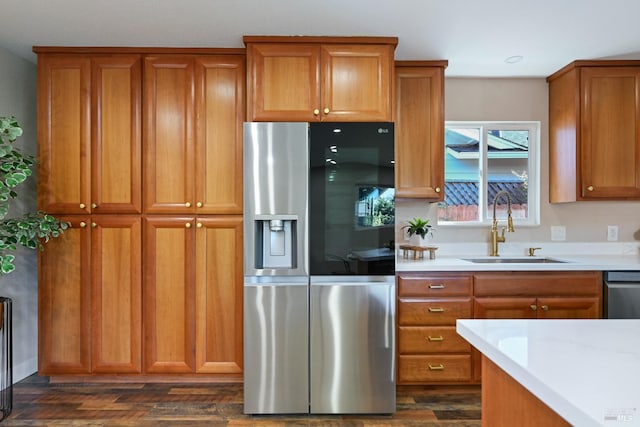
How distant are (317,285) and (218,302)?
0.76 meters

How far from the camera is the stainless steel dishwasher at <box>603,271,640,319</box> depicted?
253 centimetres

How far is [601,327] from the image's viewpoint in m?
1.10

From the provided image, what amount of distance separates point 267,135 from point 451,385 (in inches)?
79.4

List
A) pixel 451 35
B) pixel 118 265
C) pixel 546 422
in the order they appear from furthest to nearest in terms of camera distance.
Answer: pixel 118 265, pixel 451 35, pixel 546 422

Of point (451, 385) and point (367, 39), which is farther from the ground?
point (367, 39)

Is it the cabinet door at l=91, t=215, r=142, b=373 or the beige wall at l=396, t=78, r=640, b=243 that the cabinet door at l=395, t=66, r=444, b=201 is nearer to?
the beige wall at l=396, t=78, r=640, b=243

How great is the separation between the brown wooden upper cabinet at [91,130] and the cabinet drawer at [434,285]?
1817 millimetres

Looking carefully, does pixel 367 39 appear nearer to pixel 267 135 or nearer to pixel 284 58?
pixel 284 58

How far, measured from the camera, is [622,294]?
2.54 meters

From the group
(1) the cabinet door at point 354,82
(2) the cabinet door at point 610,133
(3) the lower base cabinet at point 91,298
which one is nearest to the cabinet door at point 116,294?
(3) the lower base cabinet at point 91,298

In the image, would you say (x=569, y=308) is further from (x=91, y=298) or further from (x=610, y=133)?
(x=91, y=298)

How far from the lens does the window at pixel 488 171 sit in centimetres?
326

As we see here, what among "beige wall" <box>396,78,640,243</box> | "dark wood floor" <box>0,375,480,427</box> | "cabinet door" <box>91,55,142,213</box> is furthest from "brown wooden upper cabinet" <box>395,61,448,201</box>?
"cabinet door" <box>91,55,142,213</box>

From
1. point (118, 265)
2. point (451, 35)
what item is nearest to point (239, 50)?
point (451, 35)
